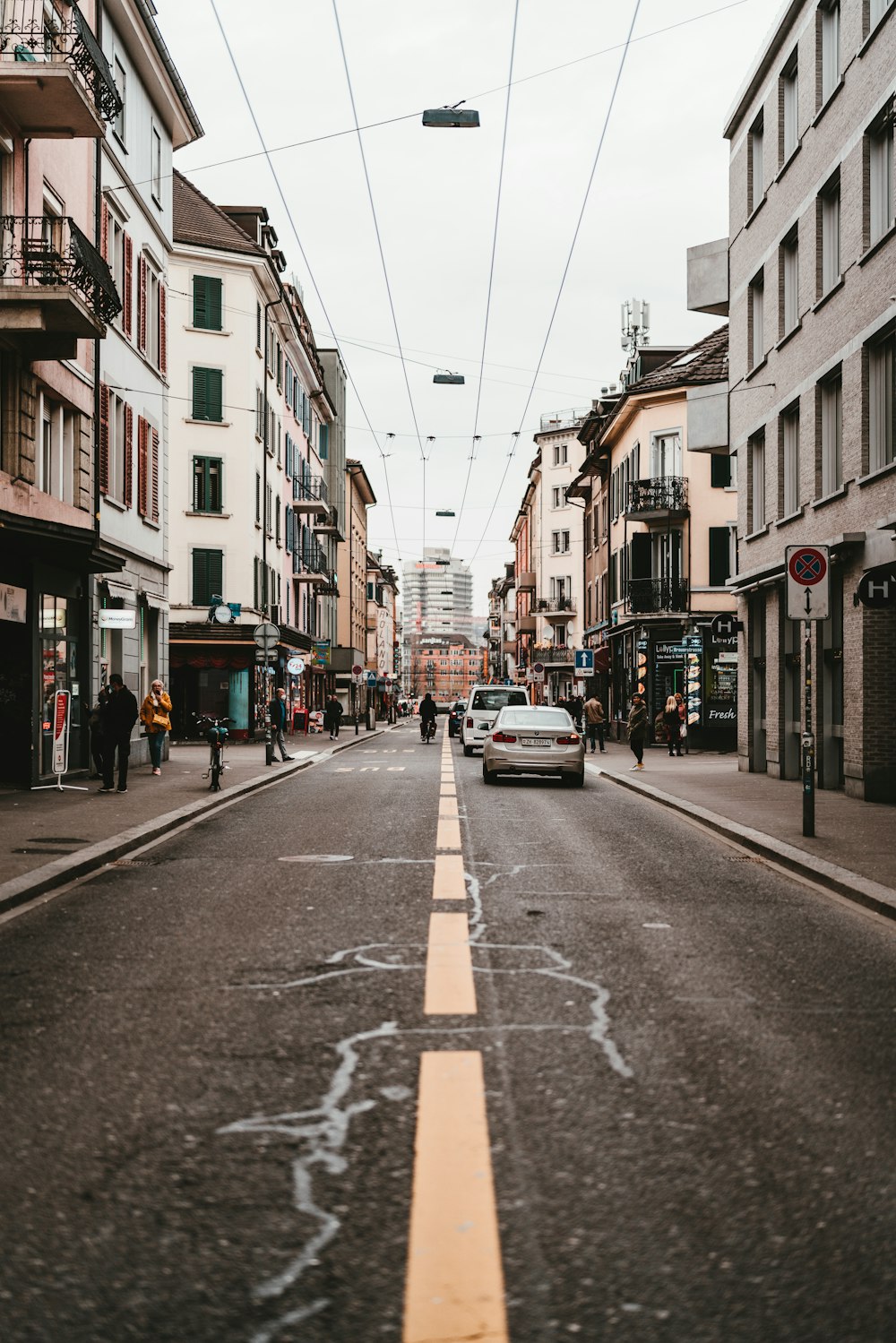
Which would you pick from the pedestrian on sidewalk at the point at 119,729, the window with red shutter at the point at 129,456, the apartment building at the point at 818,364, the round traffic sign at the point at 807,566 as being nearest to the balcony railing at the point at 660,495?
the apartment building at the point at 818,364

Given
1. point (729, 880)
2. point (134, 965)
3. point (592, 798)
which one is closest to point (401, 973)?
point (134, 965)

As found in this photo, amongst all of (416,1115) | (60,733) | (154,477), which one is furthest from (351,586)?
(416,1115)

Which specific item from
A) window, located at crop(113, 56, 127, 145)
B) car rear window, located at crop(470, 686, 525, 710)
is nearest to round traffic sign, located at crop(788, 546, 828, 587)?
window, located at crop(113, 56, 127, 145)

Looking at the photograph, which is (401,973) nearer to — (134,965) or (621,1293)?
(134,965)

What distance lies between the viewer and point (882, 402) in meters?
19.6

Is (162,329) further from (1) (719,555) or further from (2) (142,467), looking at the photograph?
(1) (719,555)

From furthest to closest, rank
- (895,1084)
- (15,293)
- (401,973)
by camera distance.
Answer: (15,293)
(401,973)
(895,1084)

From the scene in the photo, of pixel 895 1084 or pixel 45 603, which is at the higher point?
pixel 45 603

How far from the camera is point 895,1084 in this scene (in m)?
4.95

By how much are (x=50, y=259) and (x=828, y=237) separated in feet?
39.6

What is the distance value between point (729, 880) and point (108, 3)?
20855 mm

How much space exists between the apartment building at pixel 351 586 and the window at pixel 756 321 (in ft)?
167

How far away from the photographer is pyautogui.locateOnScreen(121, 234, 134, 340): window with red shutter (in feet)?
88.2

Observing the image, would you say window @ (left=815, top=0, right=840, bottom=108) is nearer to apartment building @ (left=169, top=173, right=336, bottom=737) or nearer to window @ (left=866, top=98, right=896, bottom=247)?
window @ (left=866, top=98, right=896, bottom=247)
